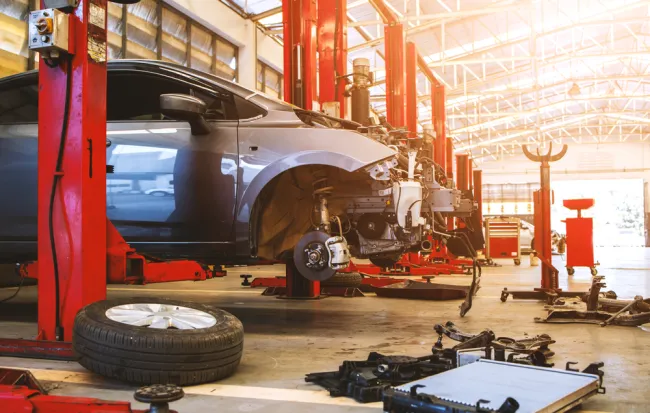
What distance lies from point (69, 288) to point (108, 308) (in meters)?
0.34

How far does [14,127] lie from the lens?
3.66m

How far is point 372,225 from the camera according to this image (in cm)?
370

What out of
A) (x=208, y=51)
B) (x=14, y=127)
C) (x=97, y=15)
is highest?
(x=208, y=51)

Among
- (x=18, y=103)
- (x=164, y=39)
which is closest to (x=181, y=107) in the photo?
(x=18, y=103)

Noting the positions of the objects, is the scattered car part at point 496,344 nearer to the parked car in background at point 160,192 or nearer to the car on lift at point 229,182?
the car on lift at point 229,182

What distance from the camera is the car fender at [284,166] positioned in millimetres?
3166

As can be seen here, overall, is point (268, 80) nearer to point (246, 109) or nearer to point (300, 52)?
point (300, 52)

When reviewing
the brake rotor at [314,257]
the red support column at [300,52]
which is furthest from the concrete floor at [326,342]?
the red support column at [300,52]

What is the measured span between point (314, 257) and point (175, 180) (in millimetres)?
963

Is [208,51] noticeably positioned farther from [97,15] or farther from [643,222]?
[643,222]

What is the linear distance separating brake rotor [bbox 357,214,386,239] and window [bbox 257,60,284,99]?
10910 millimetres

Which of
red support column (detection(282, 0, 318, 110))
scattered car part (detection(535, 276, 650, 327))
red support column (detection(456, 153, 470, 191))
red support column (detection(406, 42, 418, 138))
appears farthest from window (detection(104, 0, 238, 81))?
scattered car part (detection(535, 276, 650, 327))

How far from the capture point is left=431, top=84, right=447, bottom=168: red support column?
13109mm

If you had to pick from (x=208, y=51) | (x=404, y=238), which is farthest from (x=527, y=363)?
(x=208, y=51)
